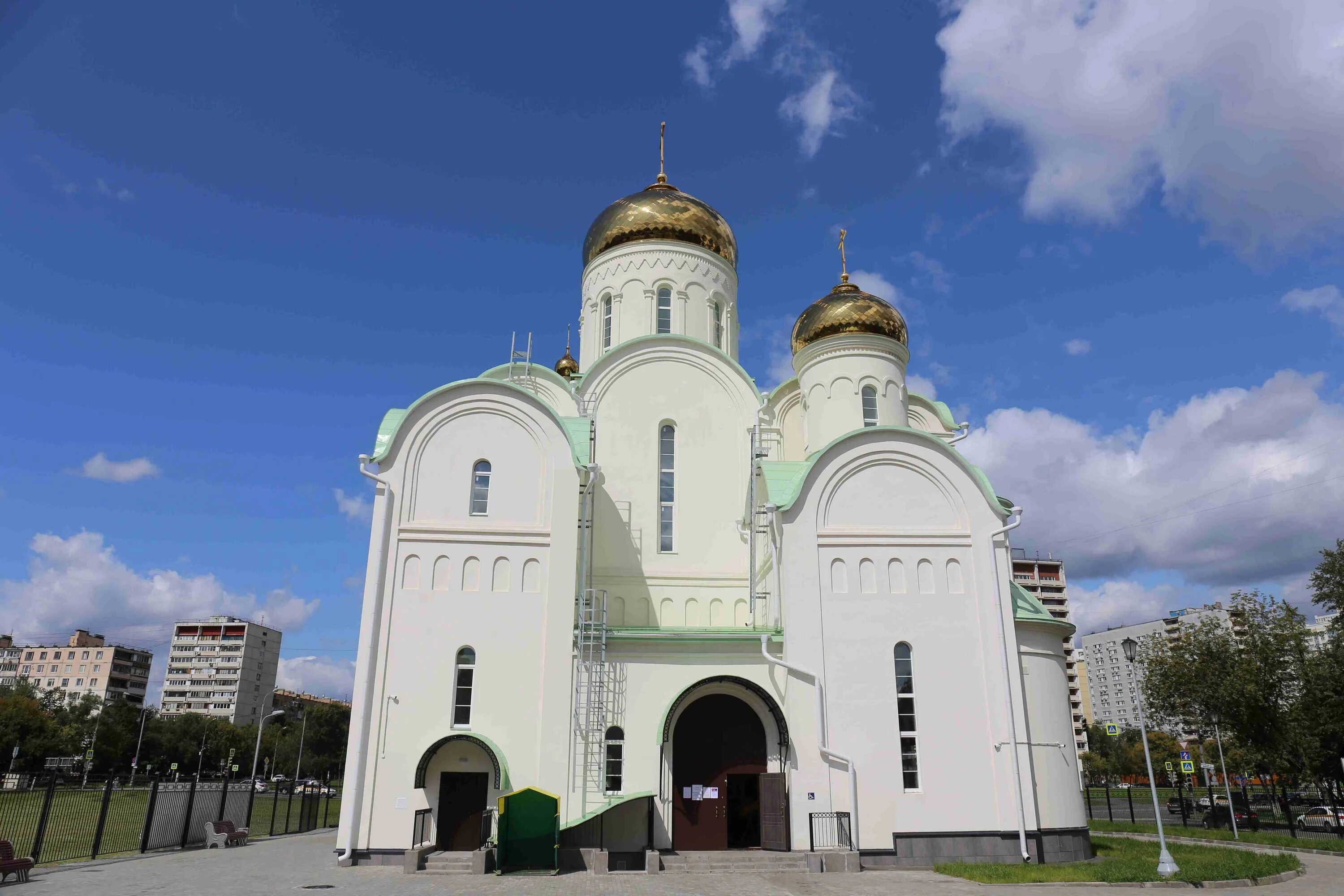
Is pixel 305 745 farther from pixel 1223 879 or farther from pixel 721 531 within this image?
pixel 1223 879

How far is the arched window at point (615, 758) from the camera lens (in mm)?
16375

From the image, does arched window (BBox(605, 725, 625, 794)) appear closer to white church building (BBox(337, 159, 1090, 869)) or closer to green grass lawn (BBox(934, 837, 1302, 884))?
white church building (BBox(337, 159, 1090, 869))

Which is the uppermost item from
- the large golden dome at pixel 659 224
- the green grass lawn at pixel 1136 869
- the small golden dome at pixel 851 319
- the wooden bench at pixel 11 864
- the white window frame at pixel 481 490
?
the large golden dome at pixel 659 224

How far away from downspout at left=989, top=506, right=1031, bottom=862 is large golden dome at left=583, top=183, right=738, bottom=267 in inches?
467

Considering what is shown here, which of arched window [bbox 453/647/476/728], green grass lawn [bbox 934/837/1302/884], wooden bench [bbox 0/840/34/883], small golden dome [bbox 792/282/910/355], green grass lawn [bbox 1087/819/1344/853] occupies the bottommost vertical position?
green grass lawn [bbox 1087/819/1344/853]

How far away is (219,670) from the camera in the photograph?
91750 mm

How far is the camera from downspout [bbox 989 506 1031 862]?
1612cm

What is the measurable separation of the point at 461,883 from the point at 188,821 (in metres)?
8.80

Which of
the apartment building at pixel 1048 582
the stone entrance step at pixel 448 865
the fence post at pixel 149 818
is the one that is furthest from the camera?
the apartment building at pixel 1048 582

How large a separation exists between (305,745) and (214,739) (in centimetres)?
952

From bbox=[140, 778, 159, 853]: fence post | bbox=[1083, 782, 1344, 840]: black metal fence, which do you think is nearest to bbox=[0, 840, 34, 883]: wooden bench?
bbox=[140, 778, 159, 853]: fence post

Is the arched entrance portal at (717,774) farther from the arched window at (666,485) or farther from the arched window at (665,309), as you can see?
the arched window at (665,309)

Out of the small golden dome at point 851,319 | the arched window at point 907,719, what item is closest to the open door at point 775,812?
the arched window at point 907,719

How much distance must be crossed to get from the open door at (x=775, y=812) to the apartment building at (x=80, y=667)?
92.8 metres
